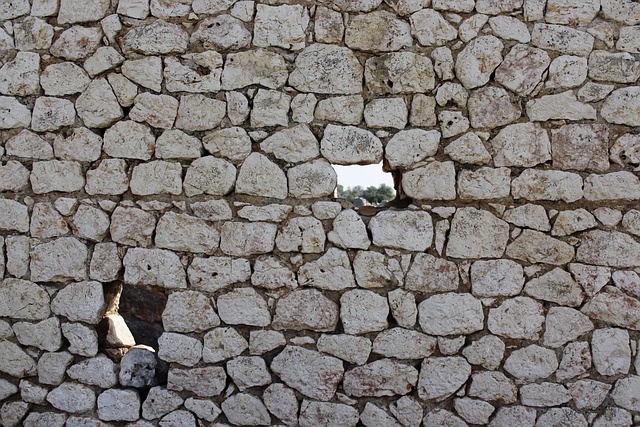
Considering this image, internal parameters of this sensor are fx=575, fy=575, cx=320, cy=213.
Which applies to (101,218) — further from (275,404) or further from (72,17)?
(275,404)

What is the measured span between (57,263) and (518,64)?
3051 millimetres

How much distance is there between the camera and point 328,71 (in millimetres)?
3398

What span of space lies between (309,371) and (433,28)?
2.14 metres

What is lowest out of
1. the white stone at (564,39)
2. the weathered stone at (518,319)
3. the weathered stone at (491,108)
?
the weathered stone at (518,319)

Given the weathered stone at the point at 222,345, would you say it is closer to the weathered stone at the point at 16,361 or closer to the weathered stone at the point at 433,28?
the weathered stone at the point at 16,361

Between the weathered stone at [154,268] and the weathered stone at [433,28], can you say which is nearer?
the weathered stone at [433,28]

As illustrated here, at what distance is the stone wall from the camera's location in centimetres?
327

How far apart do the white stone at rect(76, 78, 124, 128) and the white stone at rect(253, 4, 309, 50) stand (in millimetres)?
969

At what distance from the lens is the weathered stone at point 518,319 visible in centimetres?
328

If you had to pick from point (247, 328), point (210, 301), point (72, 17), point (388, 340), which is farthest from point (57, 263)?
point (388, 340)

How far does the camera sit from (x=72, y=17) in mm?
3646

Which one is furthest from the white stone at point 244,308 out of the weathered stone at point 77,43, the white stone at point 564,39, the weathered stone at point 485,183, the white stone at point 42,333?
the white stone at point 564,39

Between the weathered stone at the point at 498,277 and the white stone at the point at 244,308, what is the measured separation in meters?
1.26

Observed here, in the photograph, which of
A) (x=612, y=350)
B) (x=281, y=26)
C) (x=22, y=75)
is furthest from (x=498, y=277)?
(x=22, y=75)
